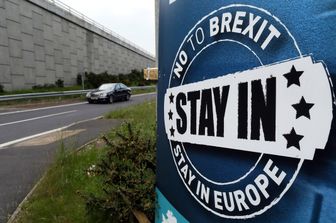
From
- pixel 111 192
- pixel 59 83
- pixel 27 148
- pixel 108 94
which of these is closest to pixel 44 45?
pixel 59 83

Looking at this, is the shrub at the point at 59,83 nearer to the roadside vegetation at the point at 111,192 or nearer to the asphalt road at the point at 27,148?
the asphalt road at the point at 27,148

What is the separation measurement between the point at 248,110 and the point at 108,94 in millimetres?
24933

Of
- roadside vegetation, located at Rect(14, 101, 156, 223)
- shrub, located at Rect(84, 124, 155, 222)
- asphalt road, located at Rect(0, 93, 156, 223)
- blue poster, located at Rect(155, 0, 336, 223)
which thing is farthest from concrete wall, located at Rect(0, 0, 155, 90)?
blue poster, located at Rect(155, 0, 336, 223)

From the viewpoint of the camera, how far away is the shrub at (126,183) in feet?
10.9

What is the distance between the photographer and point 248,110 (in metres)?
1.60

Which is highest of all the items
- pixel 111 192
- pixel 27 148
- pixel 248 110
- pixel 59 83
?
pixel 248 110

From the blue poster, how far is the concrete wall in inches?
1006

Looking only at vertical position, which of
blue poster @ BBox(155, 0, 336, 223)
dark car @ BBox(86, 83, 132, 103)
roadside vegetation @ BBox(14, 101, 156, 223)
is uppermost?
blue poster @ BBox(155, 0, 336, 223)

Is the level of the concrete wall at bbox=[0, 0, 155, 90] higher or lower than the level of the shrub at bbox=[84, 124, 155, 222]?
higher

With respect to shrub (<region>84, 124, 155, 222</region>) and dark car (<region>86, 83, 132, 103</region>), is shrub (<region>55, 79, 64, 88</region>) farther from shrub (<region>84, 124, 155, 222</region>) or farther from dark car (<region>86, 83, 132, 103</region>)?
shrub (<region>84, 124, 155, 222</region>)

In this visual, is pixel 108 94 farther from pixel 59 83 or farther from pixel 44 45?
pixel 44 45

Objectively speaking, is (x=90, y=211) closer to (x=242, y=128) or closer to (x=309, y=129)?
(x=242, y=128)

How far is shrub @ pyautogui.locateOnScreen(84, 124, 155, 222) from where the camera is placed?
3318mm

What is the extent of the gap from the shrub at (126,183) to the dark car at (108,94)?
21.9 metres
